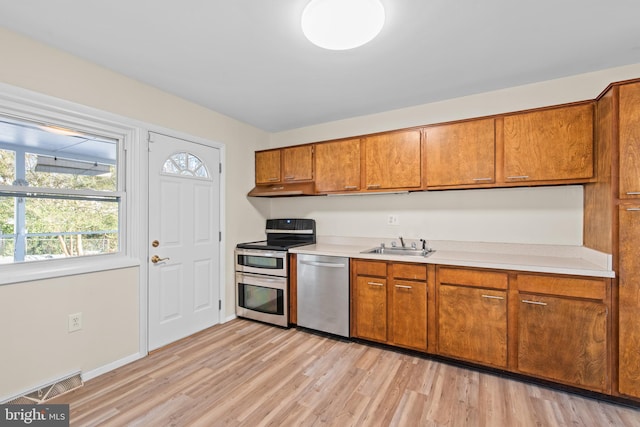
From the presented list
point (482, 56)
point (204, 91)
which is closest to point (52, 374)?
point (204, 91)

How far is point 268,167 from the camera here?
3.76 meters

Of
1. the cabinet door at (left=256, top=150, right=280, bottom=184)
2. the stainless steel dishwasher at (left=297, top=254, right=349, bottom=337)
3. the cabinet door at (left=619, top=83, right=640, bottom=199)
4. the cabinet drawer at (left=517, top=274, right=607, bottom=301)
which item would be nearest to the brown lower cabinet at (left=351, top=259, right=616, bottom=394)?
the cabinet drawer at (left=517, top=274, right=607, bottom=301)

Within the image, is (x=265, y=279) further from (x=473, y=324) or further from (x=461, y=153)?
(x=461, y=153)

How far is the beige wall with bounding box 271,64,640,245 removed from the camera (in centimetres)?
247

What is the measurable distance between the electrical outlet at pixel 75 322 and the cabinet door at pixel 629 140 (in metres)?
3.94

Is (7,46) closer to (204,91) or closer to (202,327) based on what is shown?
(204,91)

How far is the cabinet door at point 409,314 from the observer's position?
2.54m

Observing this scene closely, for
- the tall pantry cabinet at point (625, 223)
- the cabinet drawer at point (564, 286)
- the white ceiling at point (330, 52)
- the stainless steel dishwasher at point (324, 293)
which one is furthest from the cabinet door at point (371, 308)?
the white ceiling at point (330, 52)

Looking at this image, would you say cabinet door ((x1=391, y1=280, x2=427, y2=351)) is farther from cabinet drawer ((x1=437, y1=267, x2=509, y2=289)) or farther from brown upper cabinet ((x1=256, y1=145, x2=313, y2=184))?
brown upper cabinet ((x1=256, y1=145, x2=313, y2=184))

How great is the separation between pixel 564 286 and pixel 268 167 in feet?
10.4

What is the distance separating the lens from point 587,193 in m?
2.37

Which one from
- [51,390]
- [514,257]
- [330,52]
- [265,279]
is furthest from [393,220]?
[51,390]

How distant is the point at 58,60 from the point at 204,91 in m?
1.04

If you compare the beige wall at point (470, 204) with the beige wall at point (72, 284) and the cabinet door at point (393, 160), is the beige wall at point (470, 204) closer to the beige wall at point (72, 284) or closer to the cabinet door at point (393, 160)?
the cabinet door at point (393, 160)
